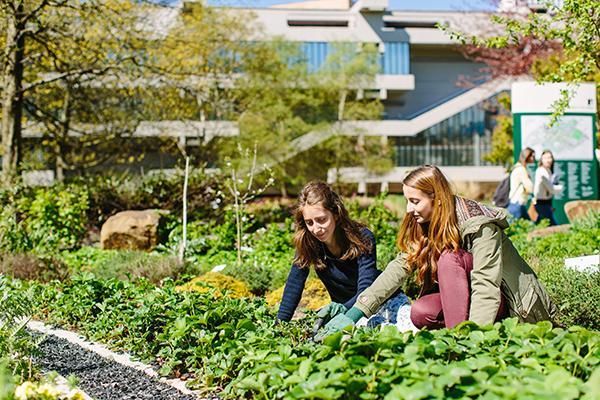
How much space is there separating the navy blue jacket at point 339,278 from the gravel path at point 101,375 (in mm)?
981

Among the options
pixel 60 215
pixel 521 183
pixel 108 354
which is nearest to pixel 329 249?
pixel 108 354

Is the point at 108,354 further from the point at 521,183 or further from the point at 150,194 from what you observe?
the point at 150,194

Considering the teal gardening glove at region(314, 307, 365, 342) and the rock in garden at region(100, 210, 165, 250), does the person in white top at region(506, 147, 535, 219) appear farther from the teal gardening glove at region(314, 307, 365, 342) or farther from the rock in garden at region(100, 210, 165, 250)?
the teal gardening glove at region(314, 307, 365, 342)

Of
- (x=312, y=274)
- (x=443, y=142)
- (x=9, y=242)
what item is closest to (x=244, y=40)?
(x=443, y=142)

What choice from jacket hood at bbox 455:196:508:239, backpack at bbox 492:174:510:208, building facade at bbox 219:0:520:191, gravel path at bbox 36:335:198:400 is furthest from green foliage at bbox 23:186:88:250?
building facade at bbox 219:0:520:191

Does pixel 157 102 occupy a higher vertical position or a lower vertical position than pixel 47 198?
higher

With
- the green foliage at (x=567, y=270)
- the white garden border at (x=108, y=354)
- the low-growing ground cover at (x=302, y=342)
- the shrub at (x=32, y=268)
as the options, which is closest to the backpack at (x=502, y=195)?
the green foliage at (x=567, y=270)

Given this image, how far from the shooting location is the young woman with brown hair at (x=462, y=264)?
14.7ft

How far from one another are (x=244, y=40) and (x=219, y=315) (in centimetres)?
2619

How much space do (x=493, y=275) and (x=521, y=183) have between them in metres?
9.66

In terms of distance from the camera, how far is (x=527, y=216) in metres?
14.6

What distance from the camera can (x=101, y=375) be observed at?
493 cm

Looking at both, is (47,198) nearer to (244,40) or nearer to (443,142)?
(244,40)

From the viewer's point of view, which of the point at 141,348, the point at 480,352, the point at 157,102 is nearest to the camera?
the point at 480,352
